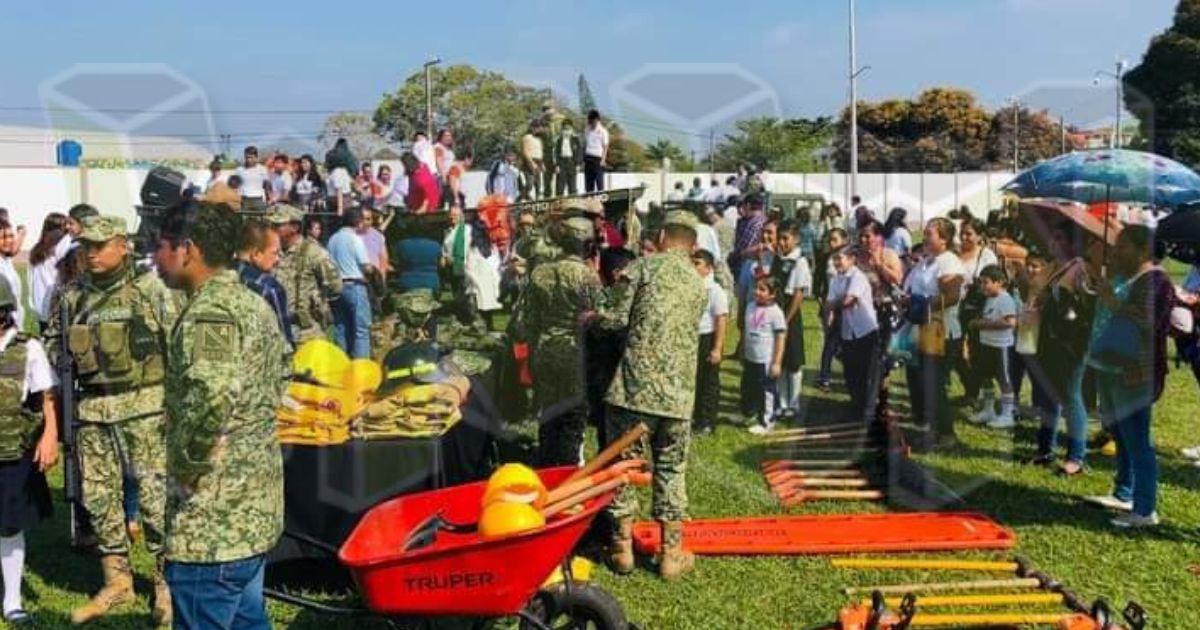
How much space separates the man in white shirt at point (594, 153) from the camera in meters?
13.9

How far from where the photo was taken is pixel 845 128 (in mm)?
41812

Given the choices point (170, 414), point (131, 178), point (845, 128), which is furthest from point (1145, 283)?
point (845, 128)

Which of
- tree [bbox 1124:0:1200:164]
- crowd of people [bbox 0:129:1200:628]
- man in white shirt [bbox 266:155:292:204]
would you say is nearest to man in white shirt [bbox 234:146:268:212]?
man in white shirt [bbox 266:155:292:204]

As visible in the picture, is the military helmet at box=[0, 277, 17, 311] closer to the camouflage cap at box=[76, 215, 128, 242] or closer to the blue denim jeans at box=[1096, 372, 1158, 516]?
the camouflage cap at box=[76, 215, 128, 242]

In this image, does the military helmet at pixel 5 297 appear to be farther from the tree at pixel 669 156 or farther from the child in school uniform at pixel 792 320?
the tree at pixel 669 156

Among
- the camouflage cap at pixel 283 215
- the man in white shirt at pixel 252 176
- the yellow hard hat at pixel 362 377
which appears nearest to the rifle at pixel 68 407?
the yellow hard hat at pixel 362 377

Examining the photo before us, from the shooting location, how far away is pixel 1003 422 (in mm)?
8422

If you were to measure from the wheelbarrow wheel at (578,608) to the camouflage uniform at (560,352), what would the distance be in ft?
7.59

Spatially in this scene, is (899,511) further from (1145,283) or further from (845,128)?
(845,128)

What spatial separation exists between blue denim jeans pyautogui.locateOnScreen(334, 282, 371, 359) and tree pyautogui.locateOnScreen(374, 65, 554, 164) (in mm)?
19462

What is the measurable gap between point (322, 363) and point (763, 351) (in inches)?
166

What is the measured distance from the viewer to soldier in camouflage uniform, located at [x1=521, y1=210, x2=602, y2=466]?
20.8ft

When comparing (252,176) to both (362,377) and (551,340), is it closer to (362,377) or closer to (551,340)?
(551,340)

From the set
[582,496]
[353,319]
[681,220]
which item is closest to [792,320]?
[681,220]
